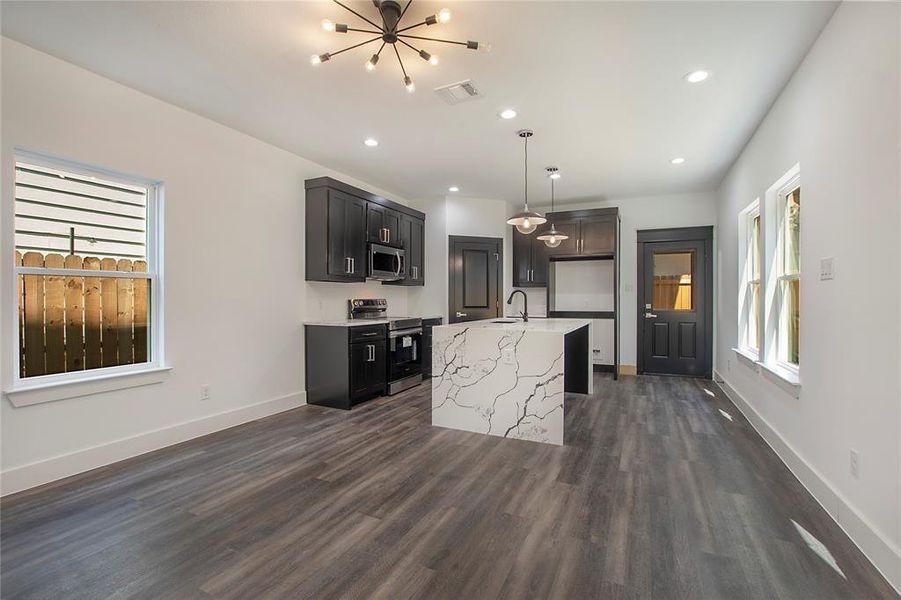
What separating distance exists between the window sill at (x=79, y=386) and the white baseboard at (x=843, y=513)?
4.40 m

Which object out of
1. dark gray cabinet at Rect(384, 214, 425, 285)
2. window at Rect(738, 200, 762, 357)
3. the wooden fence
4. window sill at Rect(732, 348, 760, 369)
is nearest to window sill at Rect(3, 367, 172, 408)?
the wooden fence

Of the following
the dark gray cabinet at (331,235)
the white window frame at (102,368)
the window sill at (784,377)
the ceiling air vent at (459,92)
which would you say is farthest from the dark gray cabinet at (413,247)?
the window sill at (784,377)

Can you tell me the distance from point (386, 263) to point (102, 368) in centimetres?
315

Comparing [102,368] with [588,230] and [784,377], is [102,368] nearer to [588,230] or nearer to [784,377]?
[784,377]

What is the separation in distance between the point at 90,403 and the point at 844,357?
15.1 ft

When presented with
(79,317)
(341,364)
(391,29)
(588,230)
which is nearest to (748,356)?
(588,230)

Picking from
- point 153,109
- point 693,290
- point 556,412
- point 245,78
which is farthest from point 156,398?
point 693,290

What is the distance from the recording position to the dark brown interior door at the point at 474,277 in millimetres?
6445

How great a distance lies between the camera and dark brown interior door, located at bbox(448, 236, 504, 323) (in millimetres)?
6445

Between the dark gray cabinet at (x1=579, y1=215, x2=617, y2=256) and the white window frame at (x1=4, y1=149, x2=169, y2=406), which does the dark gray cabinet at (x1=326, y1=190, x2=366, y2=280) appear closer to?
the white window frame at (x1=4, y1=149, x2=169, y2=406)

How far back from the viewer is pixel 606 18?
2311 mm

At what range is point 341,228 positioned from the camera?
482 cm

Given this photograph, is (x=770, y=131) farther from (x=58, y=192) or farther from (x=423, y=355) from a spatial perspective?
(x=58, y=192)

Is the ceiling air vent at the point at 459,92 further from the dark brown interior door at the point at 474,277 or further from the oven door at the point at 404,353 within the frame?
the dark brown interior door at the point at 474,277
